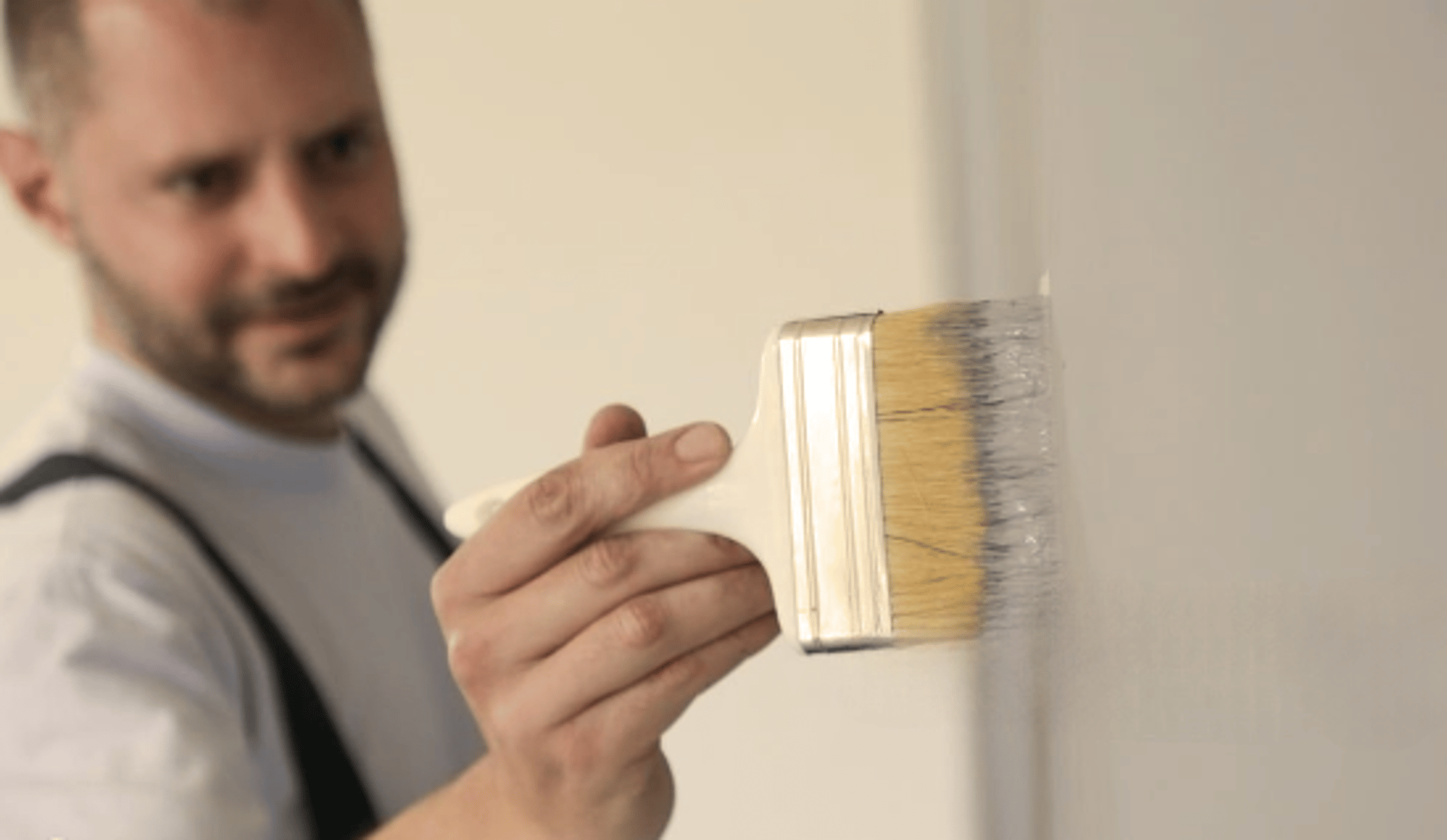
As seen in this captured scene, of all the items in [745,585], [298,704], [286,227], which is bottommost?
[298,704]

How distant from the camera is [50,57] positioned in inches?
29.5

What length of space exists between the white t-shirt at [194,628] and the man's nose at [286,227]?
83 millimetres

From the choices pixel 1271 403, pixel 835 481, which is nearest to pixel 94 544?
pixel 835 481

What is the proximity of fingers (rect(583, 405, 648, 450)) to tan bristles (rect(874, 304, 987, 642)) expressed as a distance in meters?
0.12

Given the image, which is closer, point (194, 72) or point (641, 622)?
point (641, 622)

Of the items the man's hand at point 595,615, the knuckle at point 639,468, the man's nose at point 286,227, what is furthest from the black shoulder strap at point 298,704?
the knuckle at point 639,468

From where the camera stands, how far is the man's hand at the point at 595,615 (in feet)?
1.43

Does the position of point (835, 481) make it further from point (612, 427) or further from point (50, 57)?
point (50, 57)

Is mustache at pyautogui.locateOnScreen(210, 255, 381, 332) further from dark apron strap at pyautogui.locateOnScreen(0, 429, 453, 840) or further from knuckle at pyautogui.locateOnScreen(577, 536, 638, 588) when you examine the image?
knuckle at pyautogui.locateOnScreen(577, 536, 638, 588)

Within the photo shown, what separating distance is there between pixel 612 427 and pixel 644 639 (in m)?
0.09

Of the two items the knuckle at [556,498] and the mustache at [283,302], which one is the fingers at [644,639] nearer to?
the knuckle at [556,498]

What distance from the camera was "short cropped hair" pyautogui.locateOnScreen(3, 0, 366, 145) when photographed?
0.73 meters

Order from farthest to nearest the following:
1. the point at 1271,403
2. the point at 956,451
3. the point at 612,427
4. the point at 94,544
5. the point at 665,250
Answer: the point at 665,250
the point at 94,544
the point at 612,427
the point at 956,451
the point at 1271,403

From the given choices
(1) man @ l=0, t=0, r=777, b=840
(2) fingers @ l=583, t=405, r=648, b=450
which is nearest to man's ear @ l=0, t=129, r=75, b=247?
(1) man @ l=0, t=0, r=777, b=840
